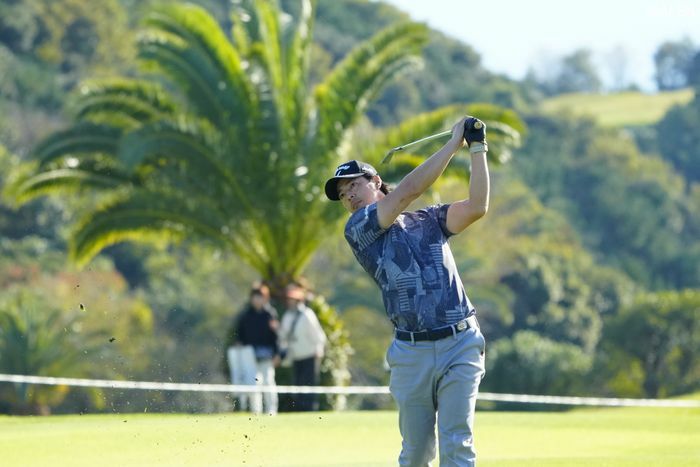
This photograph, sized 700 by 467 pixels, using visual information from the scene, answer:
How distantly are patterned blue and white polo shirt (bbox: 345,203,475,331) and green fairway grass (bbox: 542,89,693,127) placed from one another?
422 feet

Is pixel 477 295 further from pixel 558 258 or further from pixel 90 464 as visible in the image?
pixel 90 464

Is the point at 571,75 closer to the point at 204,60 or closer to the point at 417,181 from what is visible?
the point at 204,60

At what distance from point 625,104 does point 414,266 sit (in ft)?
488

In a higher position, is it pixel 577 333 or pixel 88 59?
pixel 88 59

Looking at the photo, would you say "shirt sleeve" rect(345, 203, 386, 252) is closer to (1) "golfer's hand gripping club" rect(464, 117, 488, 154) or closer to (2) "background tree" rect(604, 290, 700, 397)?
(1) "golfer's hand gripping club" rect(464, 117, 488, 154)

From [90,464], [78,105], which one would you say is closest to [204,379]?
[78,105]

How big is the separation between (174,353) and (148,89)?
27780 mm

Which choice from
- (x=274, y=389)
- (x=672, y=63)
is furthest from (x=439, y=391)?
(x=672, y=63)

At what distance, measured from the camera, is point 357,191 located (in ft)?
25.9

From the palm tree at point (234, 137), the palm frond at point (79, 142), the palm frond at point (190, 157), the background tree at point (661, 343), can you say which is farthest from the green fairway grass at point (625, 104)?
the palm frond at point (79, 142)

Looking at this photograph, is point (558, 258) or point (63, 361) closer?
point (63, 361)

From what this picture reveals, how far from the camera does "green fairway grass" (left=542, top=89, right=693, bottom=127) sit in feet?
458

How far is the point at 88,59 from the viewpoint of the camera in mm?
95938

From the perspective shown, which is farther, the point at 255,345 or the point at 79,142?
the point at 79,142
